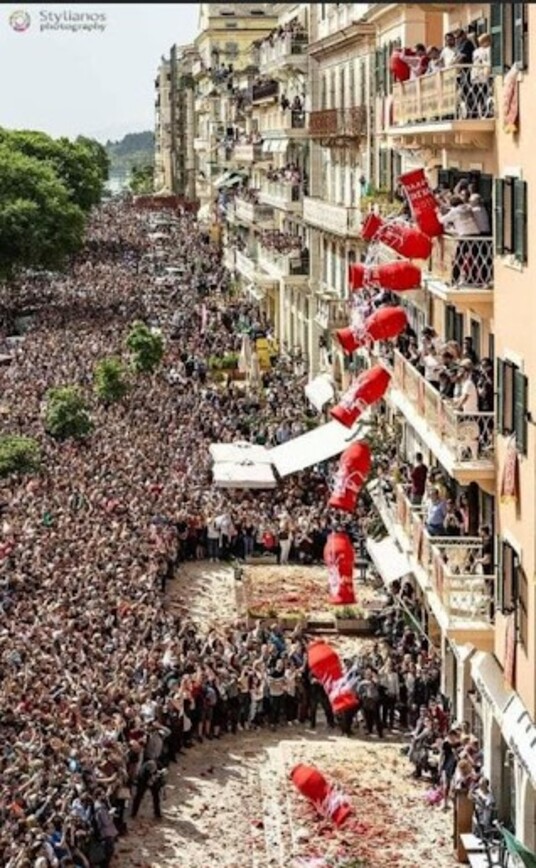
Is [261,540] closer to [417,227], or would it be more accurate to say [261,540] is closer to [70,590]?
[70,590]

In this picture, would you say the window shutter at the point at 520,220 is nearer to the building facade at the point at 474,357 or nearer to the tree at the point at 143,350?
the building facade at the point at 474,357

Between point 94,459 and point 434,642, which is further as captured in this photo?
Answer: point 94,459

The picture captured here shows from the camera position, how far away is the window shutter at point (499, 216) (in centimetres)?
2353

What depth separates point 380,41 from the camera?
1762 inches

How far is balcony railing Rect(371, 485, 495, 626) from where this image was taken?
2469cm

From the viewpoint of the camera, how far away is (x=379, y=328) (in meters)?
33.9

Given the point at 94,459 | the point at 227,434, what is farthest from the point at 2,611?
the point at 227,434

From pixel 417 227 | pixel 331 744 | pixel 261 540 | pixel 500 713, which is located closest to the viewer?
pixel 500 713

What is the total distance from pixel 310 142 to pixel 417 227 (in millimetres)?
34318

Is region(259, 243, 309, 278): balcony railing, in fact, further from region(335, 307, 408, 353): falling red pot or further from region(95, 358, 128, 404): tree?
region(335, 307, 408, 353): falling red pot

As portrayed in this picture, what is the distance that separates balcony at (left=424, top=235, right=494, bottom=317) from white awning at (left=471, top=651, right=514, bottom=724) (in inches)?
195

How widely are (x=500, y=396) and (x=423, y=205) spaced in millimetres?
4309

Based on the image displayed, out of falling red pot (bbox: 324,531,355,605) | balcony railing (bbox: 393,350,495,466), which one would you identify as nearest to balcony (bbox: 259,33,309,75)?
falling red pot (bbox: 324,531,355,605)

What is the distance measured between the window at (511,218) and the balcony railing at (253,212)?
2120 inches
